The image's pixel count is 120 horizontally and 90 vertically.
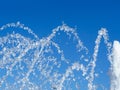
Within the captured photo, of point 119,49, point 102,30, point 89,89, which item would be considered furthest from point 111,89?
point 102,30

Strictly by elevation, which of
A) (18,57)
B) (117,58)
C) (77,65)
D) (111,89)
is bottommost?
(111,89)

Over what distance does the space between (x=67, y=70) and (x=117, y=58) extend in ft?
37.9

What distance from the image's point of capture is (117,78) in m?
18.1

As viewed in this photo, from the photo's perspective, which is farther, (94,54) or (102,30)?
(102,30)

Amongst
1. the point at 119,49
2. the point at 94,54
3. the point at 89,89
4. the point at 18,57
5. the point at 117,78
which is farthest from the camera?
the point at 18,57

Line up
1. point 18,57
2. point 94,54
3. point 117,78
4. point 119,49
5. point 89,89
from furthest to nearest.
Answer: point 18,57 < point 94,54 < point 89,89 < point 119,49 < point 117,78

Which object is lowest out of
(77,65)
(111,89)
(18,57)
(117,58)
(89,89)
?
(111,89)

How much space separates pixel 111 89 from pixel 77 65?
12.4m

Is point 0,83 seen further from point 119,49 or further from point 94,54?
point 119,49

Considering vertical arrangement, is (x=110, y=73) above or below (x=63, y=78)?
below

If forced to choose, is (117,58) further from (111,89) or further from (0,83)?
(0,83)

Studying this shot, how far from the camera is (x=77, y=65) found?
30609 millimetres

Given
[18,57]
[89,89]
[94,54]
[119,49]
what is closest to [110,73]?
[119,49]

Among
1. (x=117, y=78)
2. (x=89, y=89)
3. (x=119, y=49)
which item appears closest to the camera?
(x=117, y=78)
